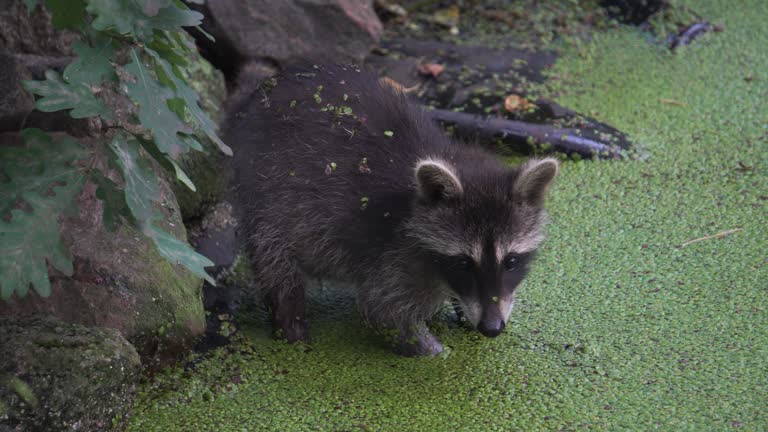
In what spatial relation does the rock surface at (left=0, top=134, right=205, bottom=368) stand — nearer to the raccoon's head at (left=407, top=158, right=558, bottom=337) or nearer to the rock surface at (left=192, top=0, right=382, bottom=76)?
the raccoon's head at (left=407, top=158, right=558, bottom=337)

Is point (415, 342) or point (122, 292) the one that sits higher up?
point (122, 292)

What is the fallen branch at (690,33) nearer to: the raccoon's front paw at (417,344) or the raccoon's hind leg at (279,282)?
the raccoon's front paw at (417,344)

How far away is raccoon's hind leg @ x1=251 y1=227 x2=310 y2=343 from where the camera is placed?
434 cm

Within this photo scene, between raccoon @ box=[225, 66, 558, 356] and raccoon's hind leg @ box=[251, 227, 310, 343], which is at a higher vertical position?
raccoon @ box=[225, 66, 558, 356]

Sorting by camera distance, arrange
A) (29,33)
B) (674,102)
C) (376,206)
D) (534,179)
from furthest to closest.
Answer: (674,102), (29,33), (376,206), (534,179)

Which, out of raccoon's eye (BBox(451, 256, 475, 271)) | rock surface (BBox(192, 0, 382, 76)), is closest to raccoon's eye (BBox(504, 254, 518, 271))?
raccoon's eye (BBox(451, 256, 475, 271))

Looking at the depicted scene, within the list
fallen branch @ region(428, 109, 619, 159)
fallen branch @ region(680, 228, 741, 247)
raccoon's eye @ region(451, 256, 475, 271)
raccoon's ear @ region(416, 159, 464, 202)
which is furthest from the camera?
fallen branch @ region(428, 109, 619, 159)

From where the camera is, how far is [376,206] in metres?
4.07

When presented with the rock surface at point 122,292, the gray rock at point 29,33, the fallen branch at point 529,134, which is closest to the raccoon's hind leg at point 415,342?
the rock surface at point 122,292

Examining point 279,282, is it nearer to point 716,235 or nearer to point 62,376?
point 62,376

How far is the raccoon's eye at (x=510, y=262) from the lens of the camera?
12.5ft

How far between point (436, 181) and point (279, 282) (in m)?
1.07

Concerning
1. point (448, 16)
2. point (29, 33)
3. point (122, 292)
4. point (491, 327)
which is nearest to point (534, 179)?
point (491, 327)

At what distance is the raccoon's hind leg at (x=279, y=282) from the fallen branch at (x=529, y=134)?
5.34 feet
